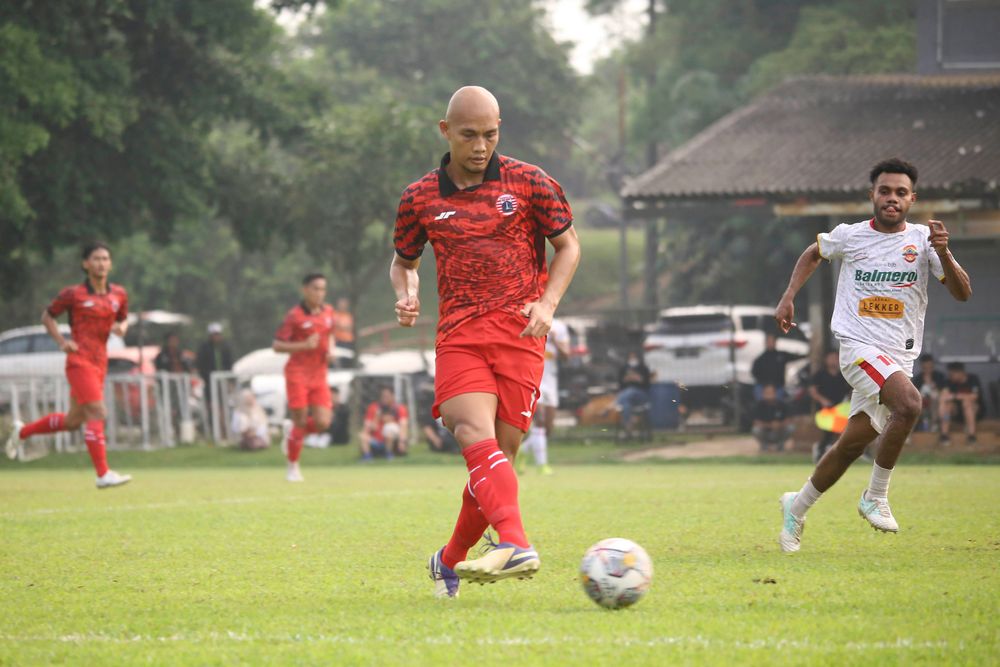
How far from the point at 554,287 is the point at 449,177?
713 mm

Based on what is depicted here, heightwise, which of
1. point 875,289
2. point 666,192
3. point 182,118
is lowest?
point 875,289

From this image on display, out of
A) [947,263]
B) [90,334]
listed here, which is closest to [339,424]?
[90,334]

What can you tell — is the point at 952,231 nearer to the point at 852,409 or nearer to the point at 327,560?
the point at 852,409

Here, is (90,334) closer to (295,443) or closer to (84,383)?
(84,383)

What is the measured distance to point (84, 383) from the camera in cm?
1539

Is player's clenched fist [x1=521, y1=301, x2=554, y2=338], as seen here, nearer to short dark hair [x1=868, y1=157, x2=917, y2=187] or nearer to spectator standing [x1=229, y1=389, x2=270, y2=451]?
short dark hair [x1=868, y1=157, x2=917, y2=187]

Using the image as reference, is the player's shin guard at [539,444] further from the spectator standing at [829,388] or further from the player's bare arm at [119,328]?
the player's bare arm at [119,328]

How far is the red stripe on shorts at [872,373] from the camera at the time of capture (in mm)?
8977

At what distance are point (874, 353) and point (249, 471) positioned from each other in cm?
1366

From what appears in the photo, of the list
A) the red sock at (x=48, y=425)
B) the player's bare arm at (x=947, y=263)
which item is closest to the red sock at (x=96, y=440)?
the red sock at (x=48, y=425)

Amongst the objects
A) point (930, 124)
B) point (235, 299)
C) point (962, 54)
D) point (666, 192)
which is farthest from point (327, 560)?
point (235, 299)

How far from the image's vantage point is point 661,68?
41.6 metres

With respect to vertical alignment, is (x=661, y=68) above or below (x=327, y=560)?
above

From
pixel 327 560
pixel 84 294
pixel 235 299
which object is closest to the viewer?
pixel 327 560
